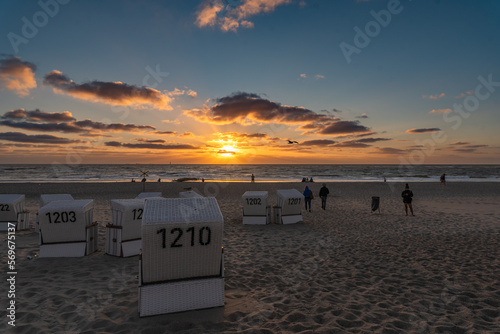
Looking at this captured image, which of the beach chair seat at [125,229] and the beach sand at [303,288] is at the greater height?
the beach chair seat at [125,229]

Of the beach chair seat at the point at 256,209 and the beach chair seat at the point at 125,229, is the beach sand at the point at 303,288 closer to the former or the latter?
the beach chair seat at the point at 125,229

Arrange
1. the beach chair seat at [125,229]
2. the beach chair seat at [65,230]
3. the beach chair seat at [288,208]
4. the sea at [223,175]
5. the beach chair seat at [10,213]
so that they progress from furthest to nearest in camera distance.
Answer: the sea at [223,175]
the beach chair seat at [288,208]
the beach chair seat at [10,213]
the beach chair seat at [125,229]
the beach chair seat at [65,230]

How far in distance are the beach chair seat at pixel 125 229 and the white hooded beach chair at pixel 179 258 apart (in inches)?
148

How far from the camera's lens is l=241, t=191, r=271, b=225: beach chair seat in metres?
14.4

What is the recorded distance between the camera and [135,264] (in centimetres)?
836

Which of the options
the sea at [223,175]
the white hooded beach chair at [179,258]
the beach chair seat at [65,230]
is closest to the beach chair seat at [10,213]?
the beach chair seat at [65,230]

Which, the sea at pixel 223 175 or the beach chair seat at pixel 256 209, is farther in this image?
A: the sea at pixel 223 175

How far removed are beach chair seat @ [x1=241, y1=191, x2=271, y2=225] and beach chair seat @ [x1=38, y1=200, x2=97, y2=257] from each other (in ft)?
24.7

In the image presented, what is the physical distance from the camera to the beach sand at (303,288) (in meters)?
5.21

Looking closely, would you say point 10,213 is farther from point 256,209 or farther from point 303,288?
point 303,288

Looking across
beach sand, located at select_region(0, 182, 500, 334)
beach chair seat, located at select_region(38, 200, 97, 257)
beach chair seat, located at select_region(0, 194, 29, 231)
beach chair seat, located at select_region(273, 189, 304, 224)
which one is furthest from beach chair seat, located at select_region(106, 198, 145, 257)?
beach chair seat, located at select_region(273, 189, 304, 224)

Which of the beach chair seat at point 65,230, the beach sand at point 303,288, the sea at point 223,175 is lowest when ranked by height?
the beach sand at point 303,288

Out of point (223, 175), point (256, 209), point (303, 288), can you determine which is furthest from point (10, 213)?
point (223, 175)

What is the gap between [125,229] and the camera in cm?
901
